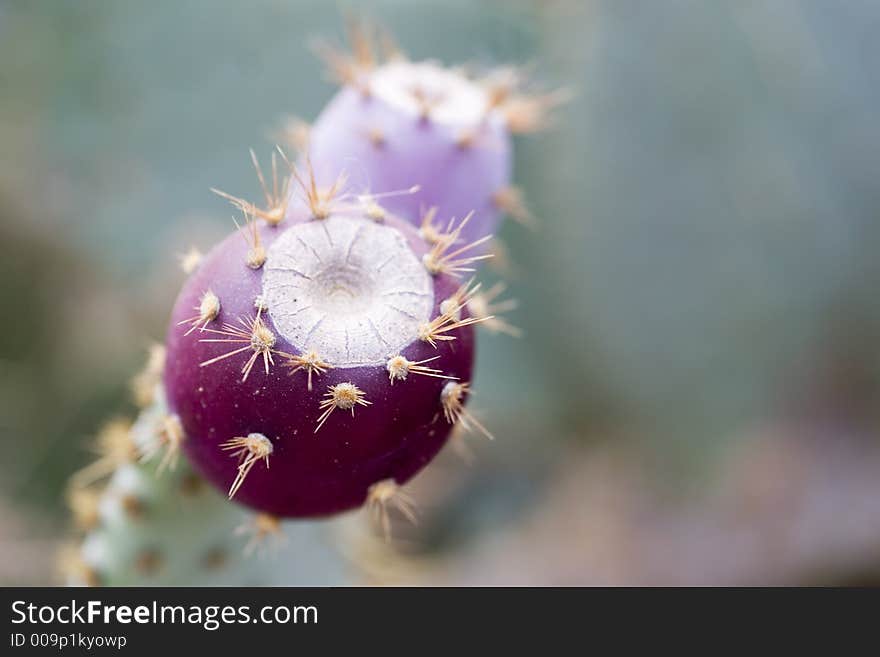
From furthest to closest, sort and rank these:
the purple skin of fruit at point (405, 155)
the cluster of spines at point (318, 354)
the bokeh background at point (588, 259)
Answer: the bokeh background at point (588, 259) < the purple skin of fruit at point (405, 155) < the cluster of spines at point (318, 354)

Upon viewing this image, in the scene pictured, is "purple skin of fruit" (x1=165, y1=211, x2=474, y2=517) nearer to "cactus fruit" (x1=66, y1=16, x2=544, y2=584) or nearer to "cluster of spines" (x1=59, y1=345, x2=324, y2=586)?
"cactus fruit" (x1=66, y1=16, x2=544, y2=584)

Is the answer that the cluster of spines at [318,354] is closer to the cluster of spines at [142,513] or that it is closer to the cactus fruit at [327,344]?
the cactus fruit at [327,344]

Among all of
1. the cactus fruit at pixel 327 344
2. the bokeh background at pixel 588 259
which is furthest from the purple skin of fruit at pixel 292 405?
the bokeh background at pixel 588 259

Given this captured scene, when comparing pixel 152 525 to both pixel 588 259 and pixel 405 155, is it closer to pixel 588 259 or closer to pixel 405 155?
pixel 405 155

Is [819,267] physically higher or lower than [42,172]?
lower
